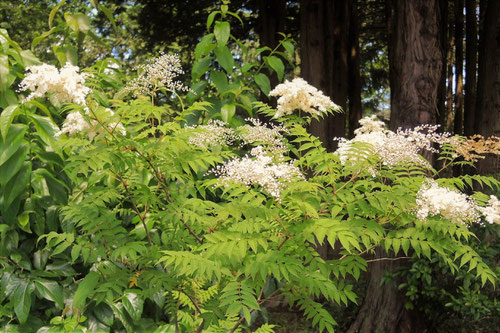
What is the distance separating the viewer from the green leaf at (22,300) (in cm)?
281

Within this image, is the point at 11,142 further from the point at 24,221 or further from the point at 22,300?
the point at 22,300

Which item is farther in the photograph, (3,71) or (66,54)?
(66,54)

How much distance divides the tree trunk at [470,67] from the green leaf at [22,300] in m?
9.81

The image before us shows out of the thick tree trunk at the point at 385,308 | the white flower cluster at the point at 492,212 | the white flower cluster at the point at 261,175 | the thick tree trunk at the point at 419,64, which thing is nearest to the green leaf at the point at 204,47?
the white flower cluster at the point at 261,175

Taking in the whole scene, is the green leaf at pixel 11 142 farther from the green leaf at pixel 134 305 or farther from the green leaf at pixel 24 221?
the green leaf at pixel 134 305

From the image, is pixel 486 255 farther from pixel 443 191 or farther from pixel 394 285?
pixel 443 191

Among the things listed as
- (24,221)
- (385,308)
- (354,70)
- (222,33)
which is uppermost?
(222,33)

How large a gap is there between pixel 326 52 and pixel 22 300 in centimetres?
635

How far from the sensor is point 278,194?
1998 millimetres

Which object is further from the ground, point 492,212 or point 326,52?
point 326,52

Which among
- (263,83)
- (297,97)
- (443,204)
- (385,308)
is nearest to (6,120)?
(297,97)

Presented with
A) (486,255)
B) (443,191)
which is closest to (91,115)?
(443,191)

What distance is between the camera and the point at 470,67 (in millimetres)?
10750

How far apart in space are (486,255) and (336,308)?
2.58 metres
